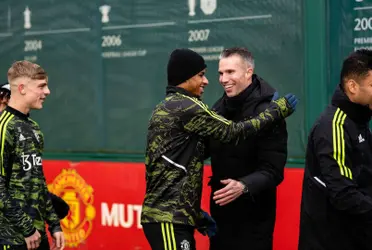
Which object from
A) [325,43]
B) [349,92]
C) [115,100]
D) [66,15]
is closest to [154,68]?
[115,100]

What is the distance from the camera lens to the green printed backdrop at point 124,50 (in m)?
6.57

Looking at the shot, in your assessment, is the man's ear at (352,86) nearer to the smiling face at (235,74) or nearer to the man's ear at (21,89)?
the smiling face at (235,74)

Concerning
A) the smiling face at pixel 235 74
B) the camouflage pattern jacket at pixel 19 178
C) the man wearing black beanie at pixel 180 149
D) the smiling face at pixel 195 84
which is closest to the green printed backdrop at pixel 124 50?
the smiling face at pixel 235 74

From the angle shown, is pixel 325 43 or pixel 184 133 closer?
pixel 184 133

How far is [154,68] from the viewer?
7.48m

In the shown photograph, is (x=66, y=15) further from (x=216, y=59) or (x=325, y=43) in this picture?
(x=325, y=43)

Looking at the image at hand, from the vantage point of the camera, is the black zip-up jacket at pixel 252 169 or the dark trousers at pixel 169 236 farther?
the black zip-up jacket at pixel 252 169

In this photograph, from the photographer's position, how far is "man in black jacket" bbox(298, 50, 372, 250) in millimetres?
4367

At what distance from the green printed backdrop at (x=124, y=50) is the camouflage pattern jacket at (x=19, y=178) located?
2171mm

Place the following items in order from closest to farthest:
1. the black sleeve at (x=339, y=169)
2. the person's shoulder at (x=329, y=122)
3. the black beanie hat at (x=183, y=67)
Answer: the black sleeve at (x=339, y=169) < the person's shoulder at (x=329, y=122) < the black beanie hat at (x=183, y=67)

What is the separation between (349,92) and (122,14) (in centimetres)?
355

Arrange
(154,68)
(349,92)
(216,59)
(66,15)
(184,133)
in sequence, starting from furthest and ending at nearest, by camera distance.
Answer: (66,15)
(154,68)
(216,59)
(184,133)
(349,92)

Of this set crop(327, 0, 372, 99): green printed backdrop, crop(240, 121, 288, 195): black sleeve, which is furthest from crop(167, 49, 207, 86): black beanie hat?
crop(327, 0, 372, 99): green printed backdrop

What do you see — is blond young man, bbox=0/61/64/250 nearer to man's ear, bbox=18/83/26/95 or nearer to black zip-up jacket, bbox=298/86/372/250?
man's ear, bbox=18/83/26/95
